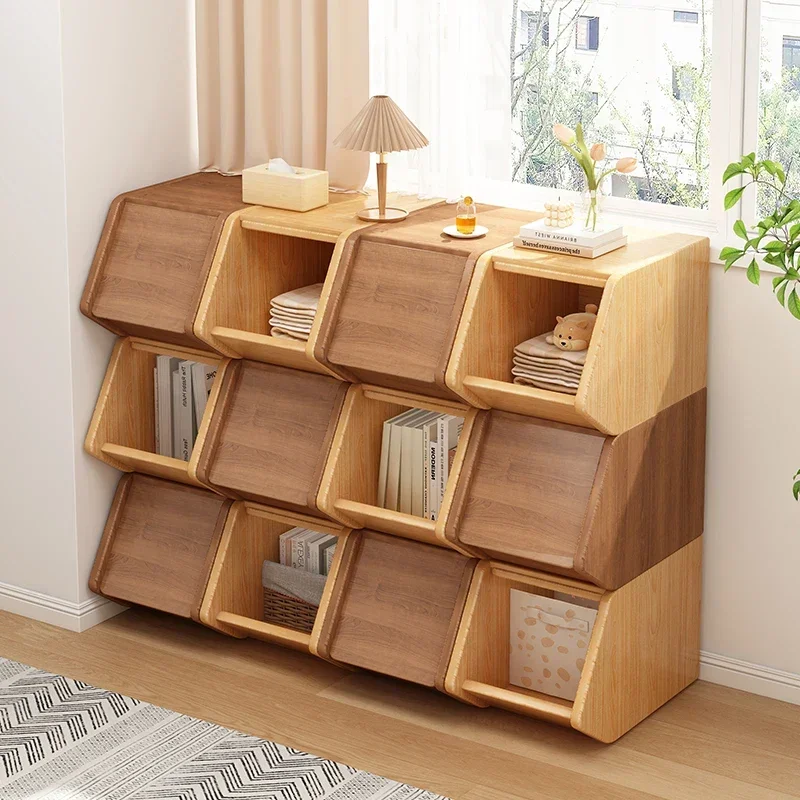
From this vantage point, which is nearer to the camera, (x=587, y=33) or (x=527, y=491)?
(x=527, y=491)

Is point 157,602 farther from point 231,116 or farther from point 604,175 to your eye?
point 604,175


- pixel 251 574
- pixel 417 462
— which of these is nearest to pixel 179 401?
pixel 251 574

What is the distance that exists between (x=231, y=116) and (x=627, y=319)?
1.26 meters

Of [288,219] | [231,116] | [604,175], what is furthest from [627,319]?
[231,116]

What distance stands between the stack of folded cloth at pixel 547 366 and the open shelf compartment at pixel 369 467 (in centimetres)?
14

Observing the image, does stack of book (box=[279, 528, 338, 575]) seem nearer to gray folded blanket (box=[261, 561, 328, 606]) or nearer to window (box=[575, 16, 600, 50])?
gray folded blanket (box=[261, 561, 328, 606])

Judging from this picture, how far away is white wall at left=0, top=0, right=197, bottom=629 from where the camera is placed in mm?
3186

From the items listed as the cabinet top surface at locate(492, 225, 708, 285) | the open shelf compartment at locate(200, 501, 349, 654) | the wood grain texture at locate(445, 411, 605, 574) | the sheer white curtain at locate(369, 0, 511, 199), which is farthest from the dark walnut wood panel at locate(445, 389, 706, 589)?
the sheer white curtain at locate(369, 0, 511, 199)

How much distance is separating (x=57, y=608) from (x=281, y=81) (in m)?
1.40

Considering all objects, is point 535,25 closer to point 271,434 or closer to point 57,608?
point 271,434

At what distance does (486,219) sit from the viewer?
10.2 feet

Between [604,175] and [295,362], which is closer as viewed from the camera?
[604,175]

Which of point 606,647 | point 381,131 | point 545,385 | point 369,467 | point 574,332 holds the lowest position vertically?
point 606,647

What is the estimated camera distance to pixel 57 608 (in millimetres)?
3488
